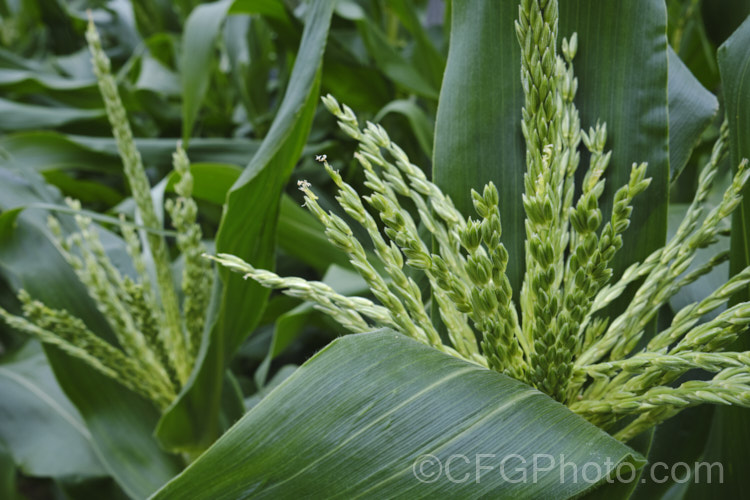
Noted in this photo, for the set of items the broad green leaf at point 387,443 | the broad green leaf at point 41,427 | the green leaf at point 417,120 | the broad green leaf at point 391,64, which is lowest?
the broad green leaf at point 41,427

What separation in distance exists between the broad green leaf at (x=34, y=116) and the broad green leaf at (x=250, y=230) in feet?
1.87

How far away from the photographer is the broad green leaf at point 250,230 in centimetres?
47

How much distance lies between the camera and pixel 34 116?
1.00 m

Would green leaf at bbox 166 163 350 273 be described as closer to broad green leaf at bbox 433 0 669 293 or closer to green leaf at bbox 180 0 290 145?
green leaf at bbox 180 0 290 145

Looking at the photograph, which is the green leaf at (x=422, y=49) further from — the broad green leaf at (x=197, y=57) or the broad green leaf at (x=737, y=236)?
the broad green leaf at (x=737, y=236)

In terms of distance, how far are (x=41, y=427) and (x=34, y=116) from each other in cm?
50

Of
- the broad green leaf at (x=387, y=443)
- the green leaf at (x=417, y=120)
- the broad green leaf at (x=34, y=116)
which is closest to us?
the broad green leaf at (x=387, y=443)

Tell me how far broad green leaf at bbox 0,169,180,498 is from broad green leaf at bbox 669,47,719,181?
0.51 m

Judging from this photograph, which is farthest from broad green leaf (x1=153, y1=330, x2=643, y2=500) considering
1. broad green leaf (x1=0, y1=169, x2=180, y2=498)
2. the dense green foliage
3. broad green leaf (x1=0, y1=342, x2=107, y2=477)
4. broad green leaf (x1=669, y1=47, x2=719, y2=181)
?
broad green leaf (x1=0, y1=342, x2=107, y2=477)

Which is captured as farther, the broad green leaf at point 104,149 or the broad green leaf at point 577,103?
the broad green leaf at point 104,149

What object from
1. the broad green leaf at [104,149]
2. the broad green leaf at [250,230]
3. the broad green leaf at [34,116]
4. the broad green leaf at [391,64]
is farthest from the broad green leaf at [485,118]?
the broad green leaf at [34,116]

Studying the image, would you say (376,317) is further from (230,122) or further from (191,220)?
(230,122)

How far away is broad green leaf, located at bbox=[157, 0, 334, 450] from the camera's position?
469 millimetres

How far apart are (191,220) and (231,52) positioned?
0.61 m
